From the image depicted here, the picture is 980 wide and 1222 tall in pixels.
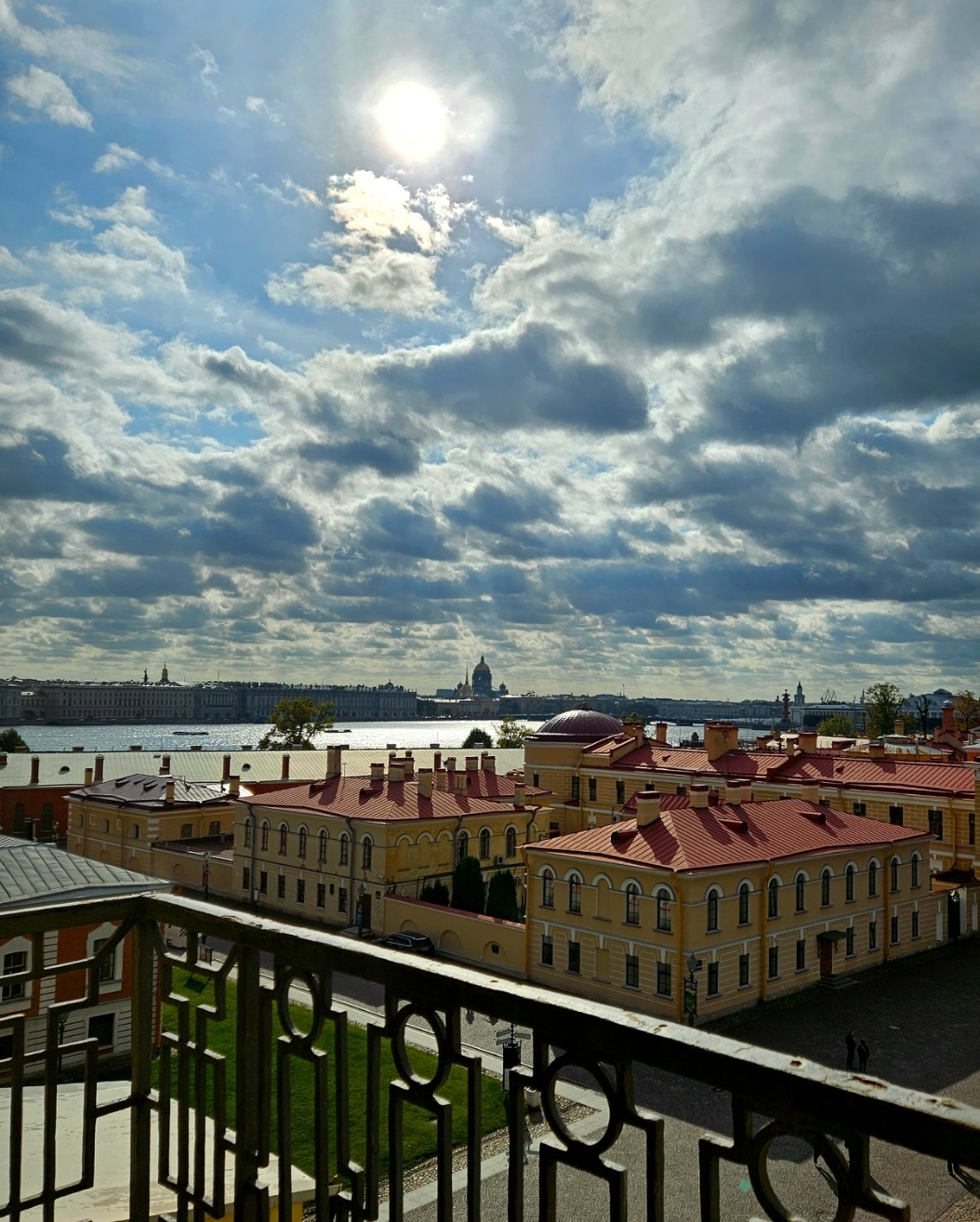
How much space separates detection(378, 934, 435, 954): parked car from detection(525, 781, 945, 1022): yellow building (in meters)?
4.84

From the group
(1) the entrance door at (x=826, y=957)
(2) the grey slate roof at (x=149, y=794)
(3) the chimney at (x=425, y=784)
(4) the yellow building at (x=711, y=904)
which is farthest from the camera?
(2) the grey slate roof at (x=149, y=794)

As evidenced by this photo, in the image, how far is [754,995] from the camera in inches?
1201

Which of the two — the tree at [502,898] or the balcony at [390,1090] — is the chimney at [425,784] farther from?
the balcony at [390,1090]

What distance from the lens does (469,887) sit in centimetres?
3931

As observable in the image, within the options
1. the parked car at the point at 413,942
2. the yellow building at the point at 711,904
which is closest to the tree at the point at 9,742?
Answer: the parked car at the point at 413,942

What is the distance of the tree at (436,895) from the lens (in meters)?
39.9

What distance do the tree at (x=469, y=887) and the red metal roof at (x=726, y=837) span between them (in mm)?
7020

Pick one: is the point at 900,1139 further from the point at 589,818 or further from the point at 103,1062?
the point at 589,818

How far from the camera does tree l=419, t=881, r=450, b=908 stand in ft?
131

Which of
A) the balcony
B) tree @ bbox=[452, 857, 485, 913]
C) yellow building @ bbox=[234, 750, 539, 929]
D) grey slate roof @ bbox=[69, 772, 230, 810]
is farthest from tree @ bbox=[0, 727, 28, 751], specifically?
the balcony

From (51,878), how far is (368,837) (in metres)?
18.6

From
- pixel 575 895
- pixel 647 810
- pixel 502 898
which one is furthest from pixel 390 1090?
pixel 502 898

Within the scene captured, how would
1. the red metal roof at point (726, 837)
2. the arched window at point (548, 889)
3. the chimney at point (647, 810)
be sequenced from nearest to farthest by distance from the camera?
the red metal roof at point (726, 837)
the arched window at point (548, 889)
the chimney at point (647, 810)

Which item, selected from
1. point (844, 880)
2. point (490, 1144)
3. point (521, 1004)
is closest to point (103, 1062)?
point (490, 1144)
